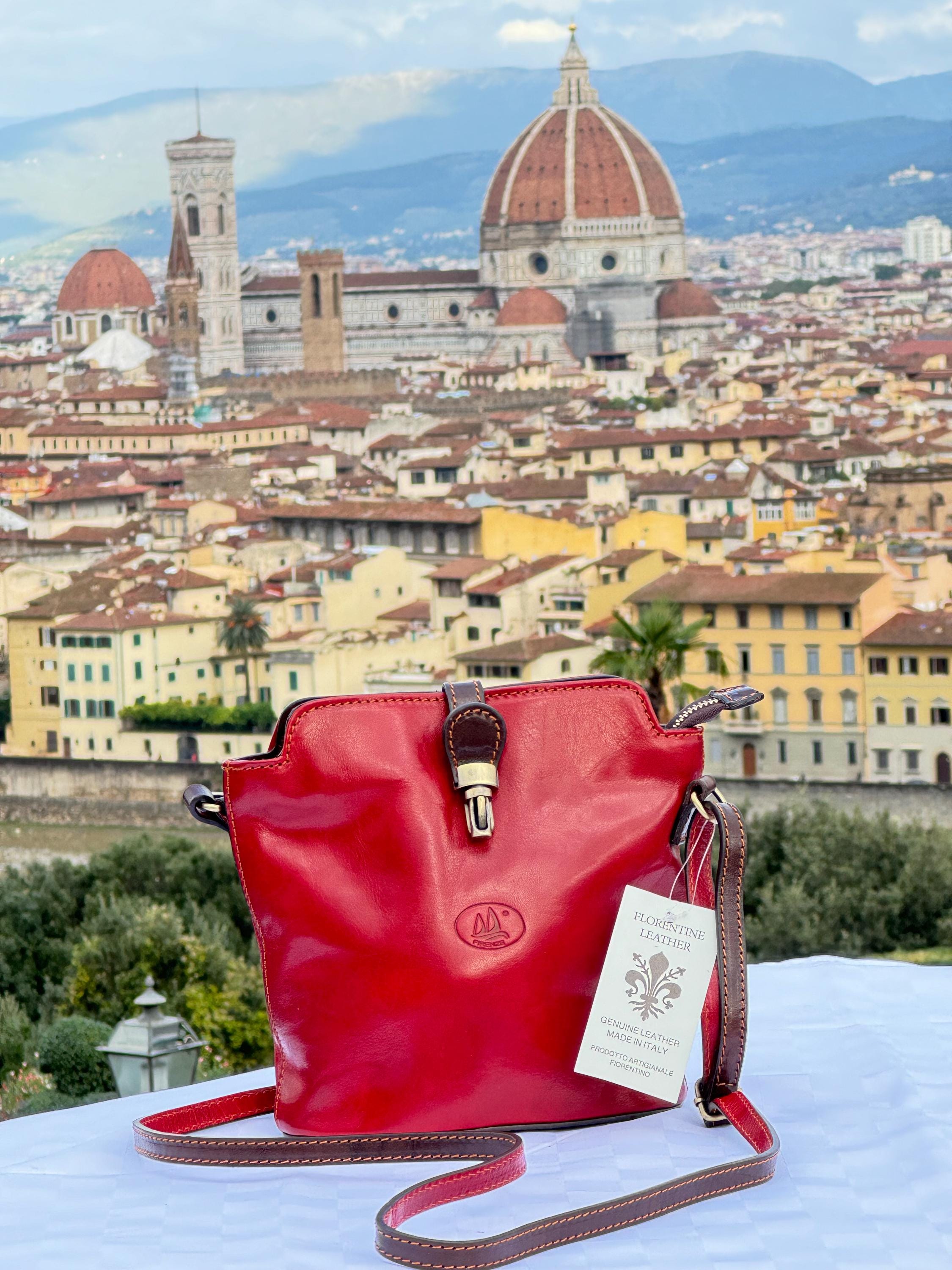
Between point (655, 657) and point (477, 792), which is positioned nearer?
point (477, 792)

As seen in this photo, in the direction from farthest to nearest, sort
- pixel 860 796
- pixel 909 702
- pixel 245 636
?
1. pixel 245 636
2. pixel 909 702
3. pixel 860 796

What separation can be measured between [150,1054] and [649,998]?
3317 millimetres

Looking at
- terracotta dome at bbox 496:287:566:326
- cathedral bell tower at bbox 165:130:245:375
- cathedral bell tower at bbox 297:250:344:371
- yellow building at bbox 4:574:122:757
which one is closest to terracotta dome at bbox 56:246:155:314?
cathedral bell tower at bbox 165:130:245:375

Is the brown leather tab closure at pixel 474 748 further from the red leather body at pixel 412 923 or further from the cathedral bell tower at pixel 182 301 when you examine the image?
the cathedral bell tower at pixel 182 301

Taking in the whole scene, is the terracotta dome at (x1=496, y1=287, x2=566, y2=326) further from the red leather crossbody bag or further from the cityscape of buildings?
the red leather crossbody bag

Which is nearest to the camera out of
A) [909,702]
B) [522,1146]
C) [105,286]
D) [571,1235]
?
[571,1235]

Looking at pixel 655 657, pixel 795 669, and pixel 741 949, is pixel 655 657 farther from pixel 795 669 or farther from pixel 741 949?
pixel 741 949

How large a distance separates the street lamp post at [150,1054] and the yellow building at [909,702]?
15.0 m

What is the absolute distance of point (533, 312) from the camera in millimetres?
64625

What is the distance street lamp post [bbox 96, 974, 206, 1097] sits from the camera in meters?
4.71

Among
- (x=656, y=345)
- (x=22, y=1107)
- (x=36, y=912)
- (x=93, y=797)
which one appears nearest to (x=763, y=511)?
(x=93, y=797)

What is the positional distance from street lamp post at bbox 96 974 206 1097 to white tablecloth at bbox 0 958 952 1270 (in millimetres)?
3088

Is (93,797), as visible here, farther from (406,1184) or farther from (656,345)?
(656,345)

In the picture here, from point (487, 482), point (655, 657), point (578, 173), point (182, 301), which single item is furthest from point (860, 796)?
point (578, 173)
